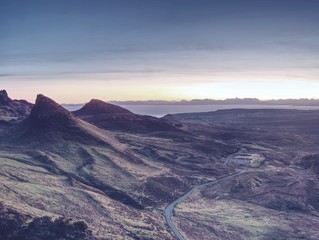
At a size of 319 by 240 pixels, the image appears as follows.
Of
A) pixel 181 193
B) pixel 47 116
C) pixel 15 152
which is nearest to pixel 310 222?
pixel 181 193

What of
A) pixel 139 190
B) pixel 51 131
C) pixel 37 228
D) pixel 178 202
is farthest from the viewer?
pixel 51 131

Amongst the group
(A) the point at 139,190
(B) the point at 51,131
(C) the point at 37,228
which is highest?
(B) the point at 51,131

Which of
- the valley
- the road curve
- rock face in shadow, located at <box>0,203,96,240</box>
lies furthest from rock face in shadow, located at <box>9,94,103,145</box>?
rock face in shadow, located at <box>0,203,96,240</box>

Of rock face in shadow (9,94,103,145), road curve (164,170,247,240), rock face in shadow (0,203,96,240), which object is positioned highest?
rock face in shadow (9,94,103,145)

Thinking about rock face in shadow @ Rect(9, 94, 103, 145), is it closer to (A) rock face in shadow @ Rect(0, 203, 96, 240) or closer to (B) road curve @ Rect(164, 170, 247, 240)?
(B) road curve @ Rect(164, 170, 247, 240)

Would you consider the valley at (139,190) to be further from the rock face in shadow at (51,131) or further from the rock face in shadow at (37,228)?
the rock face in shadow at (51,131)

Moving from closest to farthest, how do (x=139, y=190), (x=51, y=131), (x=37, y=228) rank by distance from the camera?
(x=37, y=228) < (x=139, y=190) < (x=51, y=131)

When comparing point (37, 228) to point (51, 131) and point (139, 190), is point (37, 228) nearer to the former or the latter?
point (139, 190)

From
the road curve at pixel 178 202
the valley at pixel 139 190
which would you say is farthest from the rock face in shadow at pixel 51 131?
the road curve at pixel 178 202

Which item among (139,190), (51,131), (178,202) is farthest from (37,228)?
(51,131)

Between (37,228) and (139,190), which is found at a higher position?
(37,228)

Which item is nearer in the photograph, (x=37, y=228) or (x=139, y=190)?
(x=37, y=228)
